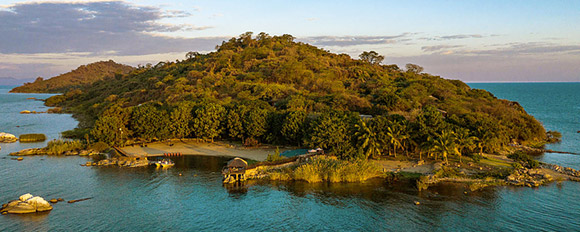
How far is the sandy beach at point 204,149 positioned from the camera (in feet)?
177

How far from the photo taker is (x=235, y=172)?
41750 mm

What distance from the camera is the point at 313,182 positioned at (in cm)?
4100

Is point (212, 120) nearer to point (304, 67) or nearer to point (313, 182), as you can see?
point (313, 182)

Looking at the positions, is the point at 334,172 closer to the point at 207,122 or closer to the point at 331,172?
the point at 331,172

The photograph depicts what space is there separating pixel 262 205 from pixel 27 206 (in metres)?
20.8

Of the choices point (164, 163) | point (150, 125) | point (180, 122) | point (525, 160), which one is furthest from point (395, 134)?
point (150, 125)

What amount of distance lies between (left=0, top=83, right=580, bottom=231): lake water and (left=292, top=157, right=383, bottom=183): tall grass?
4.03ft

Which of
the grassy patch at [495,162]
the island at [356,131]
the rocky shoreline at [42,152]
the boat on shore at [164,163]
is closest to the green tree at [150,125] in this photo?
the island at [356,131]

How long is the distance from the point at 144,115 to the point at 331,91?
49.1 metres

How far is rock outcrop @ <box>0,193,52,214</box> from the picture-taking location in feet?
104

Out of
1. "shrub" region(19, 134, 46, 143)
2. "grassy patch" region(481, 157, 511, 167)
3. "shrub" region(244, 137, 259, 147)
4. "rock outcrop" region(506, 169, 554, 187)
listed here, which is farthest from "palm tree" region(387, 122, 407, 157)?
"shrub" region(19, 134, 46, 143)

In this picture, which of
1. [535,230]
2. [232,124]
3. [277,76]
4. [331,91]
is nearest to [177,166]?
[232,124]

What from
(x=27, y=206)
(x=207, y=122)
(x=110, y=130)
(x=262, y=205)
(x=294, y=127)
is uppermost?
(x=294, y=127)

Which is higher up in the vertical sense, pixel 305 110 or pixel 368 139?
pixel 305 110
